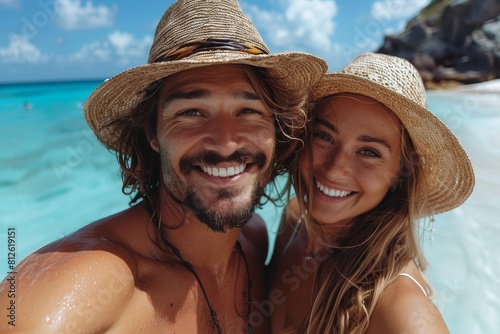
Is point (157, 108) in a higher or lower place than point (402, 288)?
higher

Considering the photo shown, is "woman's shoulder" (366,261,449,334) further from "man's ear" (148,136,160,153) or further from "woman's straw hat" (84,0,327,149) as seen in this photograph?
"man's ear" (148,136,160,153)

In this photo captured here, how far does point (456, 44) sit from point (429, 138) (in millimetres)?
26257

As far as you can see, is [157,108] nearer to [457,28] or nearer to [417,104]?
[417,104]

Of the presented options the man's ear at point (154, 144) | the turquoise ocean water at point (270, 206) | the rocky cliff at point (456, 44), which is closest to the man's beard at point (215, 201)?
the man's ear at point (154, 144)

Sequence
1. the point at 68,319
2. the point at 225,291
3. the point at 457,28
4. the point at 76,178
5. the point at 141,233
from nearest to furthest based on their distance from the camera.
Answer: the point at 68,319
the point at 141,233
the point at 225,291
the point at 76,178
the point at 457,28

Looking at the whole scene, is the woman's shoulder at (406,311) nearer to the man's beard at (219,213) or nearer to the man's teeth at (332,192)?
the man's teeth at (332,192)

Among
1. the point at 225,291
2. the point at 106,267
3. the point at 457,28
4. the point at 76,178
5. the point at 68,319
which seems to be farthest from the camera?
the point at 457,28

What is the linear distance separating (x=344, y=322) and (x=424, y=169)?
38.5 inches

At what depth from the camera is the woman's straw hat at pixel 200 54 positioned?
1.86 meters

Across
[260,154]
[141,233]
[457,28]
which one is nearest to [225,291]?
[141,233]

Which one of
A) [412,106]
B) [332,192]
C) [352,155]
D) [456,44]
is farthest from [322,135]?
[456,44]

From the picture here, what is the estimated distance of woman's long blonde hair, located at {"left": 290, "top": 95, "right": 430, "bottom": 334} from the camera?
2.21 m

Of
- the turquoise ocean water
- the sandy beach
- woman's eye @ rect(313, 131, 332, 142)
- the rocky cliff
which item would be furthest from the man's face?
the rocky cliff

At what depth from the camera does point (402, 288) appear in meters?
2.11
